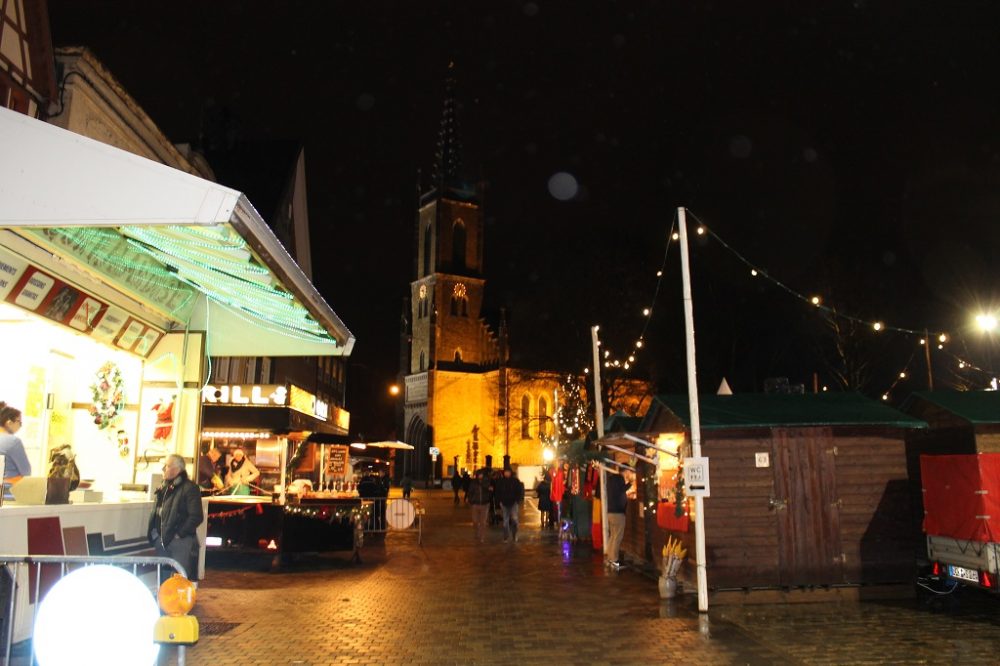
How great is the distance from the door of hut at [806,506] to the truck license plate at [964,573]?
54.1 inches

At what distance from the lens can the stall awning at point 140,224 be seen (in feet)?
16.5

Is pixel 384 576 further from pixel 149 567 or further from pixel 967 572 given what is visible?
pixel 967 572

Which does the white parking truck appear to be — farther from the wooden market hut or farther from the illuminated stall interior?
the illuminated stall interior

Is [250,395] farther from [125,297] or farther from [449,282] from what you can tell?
[449,282]

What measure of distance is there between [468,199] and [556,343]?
48428 mm

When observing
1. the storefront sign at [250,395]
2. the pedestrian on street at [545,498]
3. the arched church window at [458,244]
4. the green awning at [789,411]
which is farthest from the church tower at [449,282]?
the green awning at [789,411]

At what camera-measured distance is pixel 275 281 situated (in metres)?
6.82

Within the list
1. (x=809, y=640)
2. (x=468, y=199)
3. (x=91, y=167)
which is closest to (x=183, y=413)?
(x=91, y=167)

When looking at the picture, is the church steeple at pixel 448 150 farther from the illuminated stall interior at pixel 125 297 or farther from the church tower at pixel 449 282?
the illuminated stall interior at pixel 125 297

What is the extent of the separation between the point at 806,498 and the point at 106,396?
985 centimetres

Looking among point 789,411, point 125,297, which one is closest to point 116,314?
point 125,297

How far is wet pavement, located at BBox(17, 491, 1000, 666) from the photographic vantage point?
750cm

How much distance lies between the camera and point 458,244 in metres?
80.6

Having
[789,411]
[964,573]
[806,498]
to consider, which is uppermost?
[789,411]
